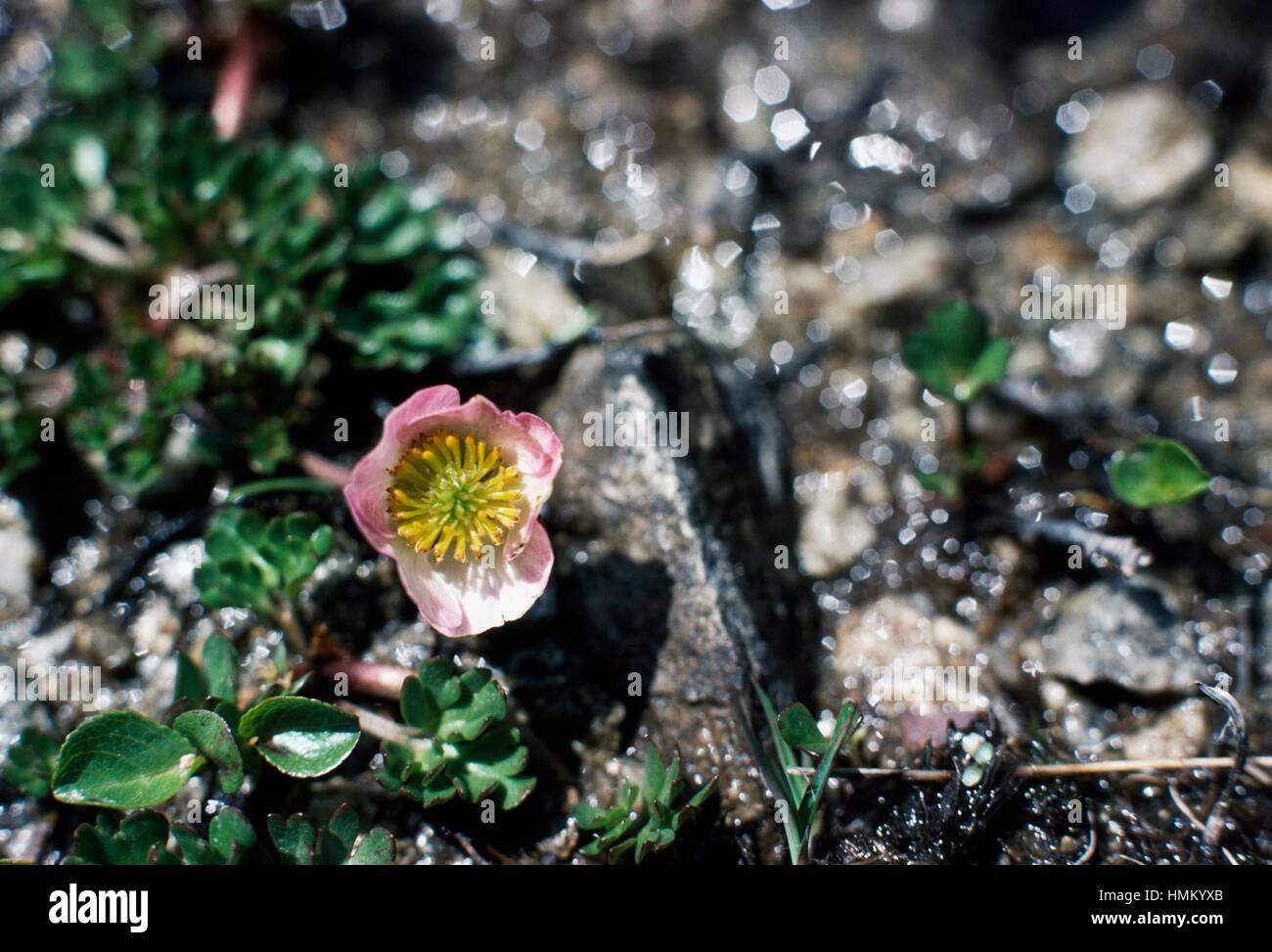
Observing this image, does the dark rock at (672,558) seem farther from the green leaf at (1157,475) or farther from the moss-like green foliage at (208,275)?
the green leaf at (1157,475)

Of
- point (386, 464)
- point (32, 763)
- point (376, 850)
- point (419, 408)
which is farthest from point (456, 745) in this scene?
point (32, 763)

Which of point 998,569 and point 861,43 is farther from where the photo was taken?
point 861,43

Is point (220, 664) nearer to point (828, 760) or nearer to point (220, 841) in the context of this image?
point (220, 841)

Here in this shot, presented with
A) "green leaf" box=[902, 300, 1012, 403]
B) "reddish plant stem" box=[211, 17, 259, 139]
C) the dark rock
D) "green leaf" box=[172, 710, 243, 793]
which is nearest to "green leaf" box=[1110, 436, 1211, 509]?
"green leaf" box=[902, 300, 1012, 403]

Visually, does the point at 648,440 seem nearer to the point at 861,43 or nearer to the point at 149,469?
the point at 149,469

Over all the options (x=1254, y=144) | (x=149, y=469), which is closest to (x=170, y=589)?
(x=149, y=469)

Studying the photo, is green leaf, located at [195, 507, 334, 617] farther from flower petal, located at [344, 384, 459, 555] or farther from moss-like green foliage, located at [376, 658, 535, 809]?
moss-like green foliage, located at [376, 658, 535, 809]
